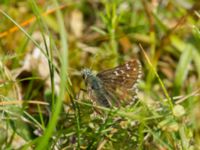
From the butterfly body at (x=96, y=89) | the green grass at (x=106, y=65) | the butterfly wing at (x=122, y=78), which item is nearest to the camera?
the green grass at (x=106, y=65)

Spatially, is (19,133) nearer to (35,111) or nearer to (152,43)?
(35,111)

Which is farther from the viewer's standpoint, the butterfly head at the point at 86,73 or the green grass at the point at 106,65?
the butterfly head at the point at 86,73

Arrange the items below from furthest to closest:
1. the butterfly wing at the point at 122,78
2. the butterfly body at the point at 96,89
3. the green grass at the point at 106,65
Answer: the butterfly wing at the point at 122,78
the butterfly body at the point at 96,89
the green grass at the point at 106,65

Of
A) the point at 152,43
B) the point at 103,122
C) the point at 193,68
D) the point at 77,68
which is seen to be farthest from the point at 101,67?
the point at 103,122

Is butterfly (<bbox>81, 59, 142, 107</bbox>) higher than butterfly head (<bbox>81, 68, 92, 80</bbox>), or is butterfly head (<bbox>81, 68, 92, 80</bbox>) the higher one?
Answer: butterfly head (<bbox>81, 68, 92, 80</bbox>)

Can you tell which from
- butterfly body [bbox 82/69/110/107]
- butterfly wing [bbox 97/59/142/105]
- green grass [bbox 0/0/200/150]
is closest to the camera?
green grass [bbox 0/0/200/150]

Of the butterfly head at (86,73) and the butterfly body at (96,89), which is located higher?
the butterfly head at (86,73)

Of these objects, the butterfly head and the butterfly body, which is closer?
the butterfly body

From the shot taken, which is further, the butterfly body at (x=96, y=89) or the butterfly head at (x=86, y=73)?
the butterfly head at (x=86, y=73)
